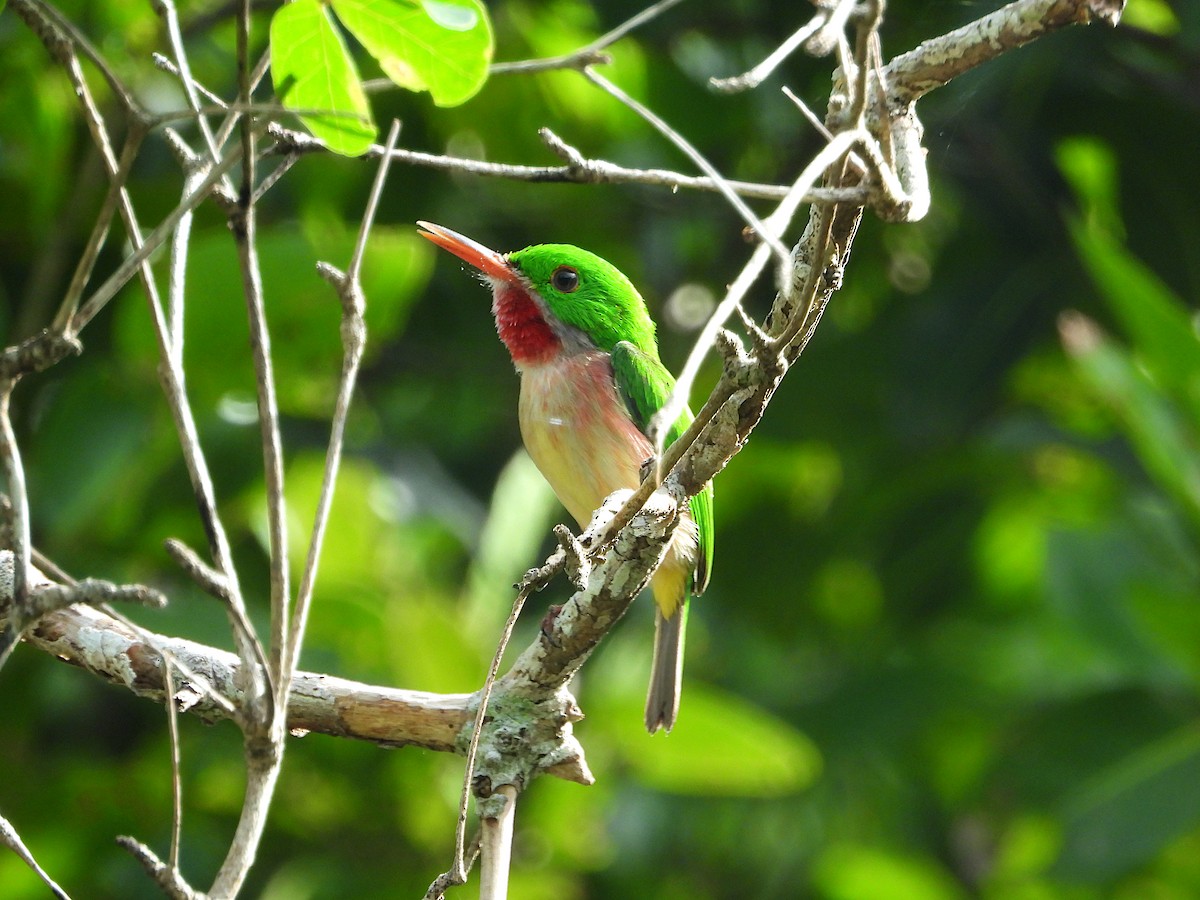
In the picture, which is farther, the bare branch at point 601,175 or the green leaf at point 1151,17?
the green leaf at point 1151,17

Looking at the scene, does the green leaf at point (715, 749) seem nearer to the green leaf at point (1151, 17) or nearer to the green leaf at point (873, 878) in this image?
the green leaf at point (873, 878)

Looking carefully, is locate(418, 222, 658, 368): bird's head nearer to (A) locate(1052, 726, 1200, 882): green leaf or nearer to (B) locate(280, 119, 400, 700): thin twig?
(B) locate(280, 119, 400, 700): thin twig

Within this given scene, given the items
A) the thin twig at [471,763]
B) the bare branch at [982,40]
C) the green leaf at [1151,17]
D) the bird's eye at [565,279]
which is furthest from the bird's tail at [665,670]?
the green leaf at [1151,17]

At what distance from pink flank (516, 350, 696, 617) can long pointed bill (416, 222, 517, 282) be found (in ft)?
0.74

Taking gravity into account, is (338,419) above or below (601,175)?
below

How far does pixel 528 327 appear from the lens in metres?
3.33

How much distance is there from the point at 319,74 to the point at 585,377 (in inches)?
67.6

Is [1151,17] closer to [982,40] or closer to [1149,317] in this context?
[1149,317]

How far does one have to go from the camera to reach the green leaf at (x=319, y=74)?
151 centimetres

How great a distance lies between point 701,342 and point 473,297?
4.07 m

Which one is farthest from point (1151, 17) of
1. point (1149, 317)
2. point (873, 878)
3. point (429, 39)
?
point (429, 39)

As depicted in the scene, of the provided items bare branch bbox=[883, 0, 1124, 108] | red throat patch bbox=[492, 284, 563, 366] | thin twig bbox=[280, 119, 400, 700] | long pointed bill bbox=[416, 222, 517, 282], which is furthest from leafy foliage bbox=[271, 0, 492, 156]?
red throat patch bbox=[492, 284, 563, 366]

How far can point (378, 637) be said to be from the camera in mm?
3893

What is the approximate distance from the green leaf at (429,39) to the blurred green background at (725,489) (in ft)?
6.64
